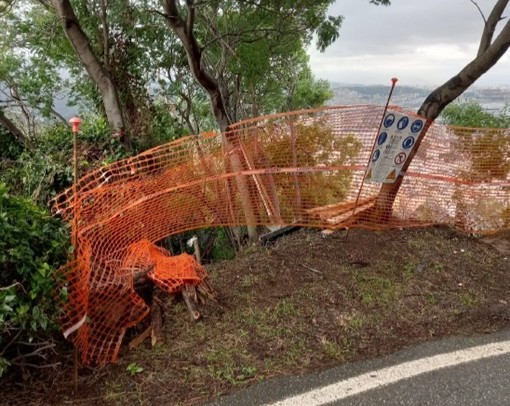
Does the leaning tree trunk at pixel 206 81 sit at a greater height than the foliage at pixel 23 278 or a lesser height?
greater

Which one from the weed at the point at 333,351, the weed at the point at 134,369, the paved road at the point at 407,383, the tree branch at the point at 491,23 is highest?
the tree branch at the point at 491,23

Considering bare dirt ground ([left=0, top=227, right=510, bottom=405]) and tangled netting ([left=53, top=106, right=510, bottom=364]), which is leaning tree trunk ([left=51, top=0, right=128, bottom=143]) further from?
bare dirt ground ([left=0, top=227, right=510, bottom=405])

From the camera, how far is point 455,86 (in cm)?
446

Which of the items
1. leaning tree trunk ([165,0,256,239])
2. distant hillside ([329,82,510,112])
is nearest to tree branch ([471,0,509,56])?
distant hillside ([329,82,510,112])

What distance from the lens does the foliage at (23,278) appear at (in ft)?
7.40

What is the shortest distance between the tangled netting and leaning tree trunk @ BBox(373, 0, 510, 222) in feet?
0.30

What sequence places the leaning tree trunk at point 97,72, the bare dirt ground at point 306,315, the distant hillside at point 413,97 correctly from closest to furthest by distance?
the bare dirt ground at point 306,315 → the distant hillside at point 413,97 → the leaning tree trunk at point 97,72

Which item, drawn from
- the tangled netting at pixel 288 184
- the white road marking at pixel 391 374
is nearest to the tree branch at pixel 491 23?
the tangled netting at pixel 288 184

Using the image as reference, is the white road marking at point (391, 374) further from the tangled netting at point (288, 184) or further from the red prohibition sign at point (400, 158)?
the red prohibition sign at point (400, 158)

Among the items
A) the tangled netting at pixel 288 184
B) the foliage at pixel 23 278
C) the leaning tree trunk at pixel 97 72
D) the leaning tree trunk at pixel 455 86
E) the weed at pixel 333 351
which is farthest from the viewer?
the leaning tree trunk at pixel 97 72

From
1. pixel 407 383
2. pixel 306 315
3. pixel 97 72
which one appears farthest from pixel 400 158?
pixel 97 72

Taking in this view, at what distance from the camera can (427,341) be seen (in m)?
2.80

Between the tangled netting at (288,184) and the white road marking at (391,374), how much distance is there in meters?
1.30

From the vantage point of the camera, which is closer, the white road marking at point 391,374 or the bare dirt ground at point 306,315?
the white road marking at point 391,374
